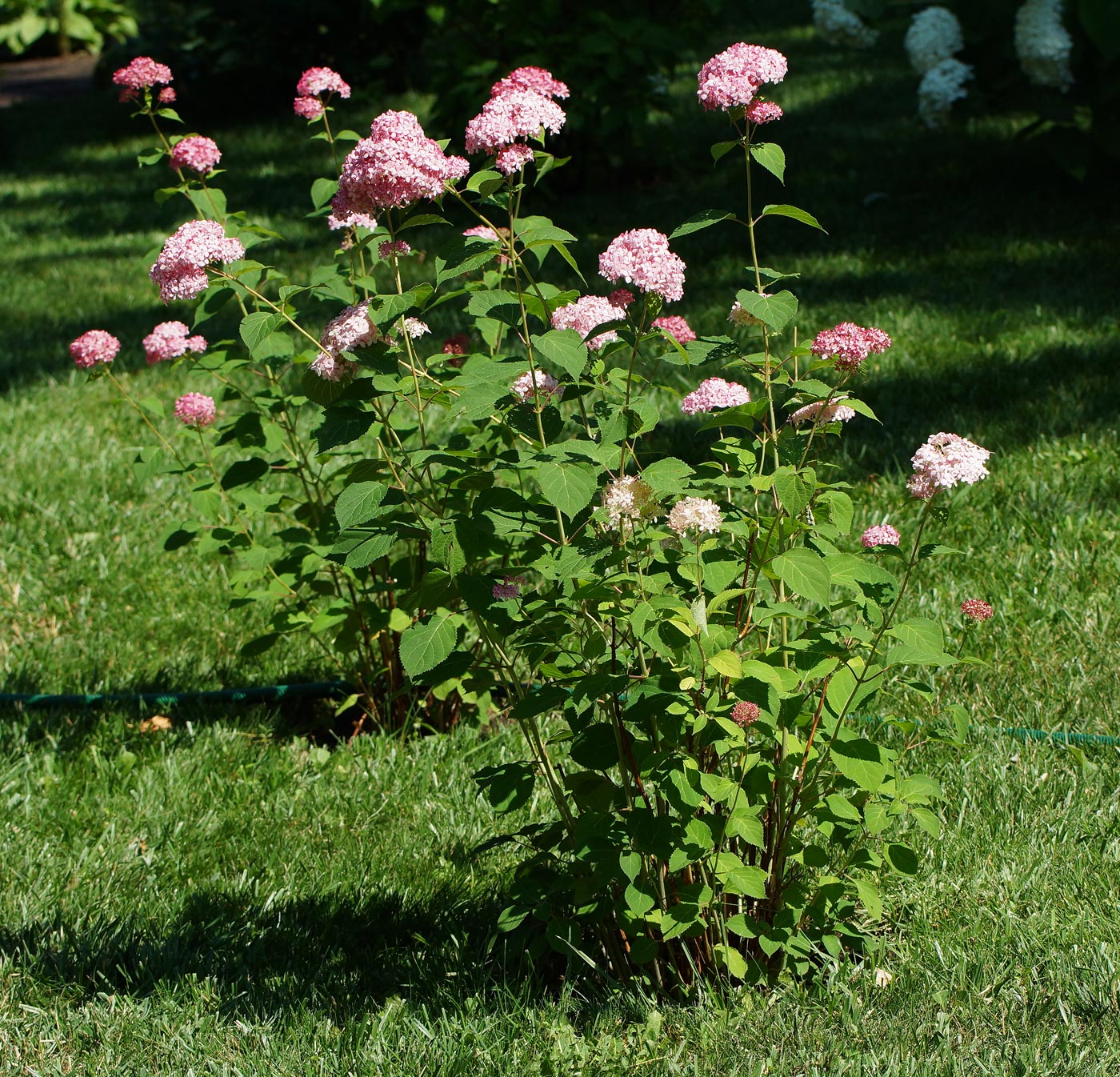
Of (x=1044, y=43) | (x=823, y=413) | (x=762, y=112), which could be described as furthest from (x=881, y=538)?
(x=1044, y=43)

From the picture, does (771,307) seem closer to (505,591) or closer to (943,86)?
(505,591)

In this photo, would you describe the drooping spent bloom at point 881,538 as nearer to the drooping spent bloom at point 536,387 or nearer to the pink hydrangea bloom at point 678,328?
the pink hydrangea bloom at point 678,328

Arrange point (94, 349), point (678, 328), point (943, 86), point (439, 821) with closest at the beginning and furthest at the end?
point (678, 328), point (439, 821), point (94, 349), point (943, 86)

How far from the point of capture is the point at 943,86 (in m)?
6.37

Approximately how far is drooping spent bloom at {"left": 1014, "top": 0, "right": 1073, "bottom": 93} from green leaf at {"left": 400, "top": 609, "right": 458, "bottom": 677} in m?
5.30

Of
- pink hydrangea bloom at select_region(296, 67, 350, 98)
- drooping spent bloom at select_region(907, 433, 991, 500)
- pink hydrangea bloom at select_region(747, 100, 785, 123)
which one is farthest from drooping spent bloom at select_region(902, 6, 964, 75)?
drooping spent bloom at select_region(907, 433, 991, 500)

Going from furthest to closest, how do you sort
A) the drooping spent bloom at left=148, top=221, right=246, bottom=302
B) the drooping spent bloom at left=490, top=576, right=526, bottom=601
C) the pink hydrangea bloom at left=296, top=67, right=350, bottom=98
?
the pink hydrangea bloom at left=296, top=67, right=350, bottom=98, the drooping spent bloom at left=490, top=576, right=526, bottom=601, the drooping spent bloom at left=148, top=221, right=246, bottom=302

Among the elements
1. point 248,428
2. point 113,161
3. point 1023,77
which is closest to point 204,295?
point 248,428

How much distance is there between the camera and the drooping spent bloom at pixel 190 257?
173cm

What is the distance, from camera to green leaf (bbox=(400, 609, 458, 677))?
1738 mm

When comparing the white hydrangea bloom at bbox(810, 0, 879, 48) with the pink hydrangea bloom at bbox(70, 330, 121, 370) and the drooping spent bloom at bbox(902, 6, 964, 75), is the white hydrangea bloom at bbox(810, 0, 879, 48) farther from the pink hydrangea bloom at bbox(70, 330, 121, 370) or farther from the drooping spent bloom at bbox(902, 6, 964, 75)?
the pink hydrangea bloom at bbox(70, 330, 121, 370)

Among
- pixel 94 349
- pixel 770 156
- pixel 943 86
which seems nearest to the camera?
pixel 770 156

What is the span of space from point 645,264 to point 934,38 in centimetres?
561

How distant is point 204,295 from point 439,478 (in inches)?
28.0
